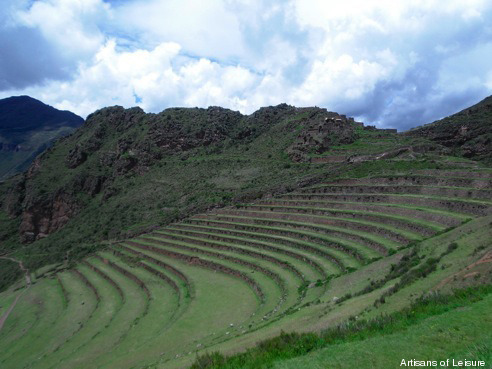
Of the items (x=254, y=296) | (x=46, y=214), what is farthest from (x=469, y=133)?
(x=46, y=214)

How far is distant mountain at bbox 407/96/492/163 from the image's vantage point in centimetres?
3831

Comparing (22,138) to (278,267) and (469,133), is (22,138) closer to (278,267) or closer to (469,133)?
(469,133)

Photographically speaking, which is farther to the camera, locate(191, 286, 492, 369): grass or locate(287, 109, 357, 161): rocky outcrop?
locate(287, 109, 357, 161): rocky outcrop

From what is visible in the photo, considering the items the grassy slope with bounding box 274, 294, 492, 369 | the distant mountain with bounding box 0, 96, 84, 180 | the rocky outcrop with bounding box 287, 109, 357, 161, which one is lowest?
the grassy slope with bounding box 274, 294, 492, 369

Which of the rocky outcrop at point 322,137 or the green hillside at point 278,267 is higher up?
the rocky outcrop at point 322,137

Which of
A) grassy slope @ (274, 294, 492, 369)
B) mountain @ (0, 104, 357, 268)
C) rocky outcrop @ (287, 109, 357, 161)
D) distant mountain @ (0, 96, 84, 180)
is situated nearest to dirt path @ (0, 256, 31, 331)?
mountain @ (0, 104, 357, 268)

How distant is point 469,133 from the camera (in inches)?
1655

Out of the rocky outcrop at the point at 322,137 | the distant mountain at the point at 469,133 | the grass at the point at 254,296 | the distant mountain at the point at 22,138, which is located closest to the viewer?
the grass at the point at 254,296

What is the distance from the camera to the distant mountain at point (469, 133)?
38.3 m

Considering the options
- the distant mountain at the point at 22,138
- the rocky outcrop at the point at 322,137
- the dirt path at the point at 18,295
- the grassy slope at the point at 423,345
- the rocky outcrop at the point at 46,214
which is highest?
the distant mountain at the point at 22,138

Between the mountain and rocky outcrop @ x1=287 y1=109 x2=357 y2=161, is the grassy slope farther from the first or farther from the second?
rocky outcrop @ x1=287 y1=109 x2=357 y2=161

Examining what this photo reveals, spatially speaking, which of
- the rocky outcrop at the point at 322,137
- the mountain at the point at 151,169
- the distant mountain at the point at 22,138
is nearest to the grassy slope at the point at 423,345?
the mountain at the point at 151,169

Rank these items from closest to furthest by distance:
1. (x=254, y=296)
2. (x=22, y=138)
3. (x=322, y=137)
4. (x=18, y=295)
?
(x=254, y=296)
(x=18, y=295)
(x=322, y=137)
(x=22, y=138)

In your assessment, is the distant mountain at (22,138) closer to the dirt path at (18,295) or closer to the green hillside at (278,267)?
the green hillside at (278,267)
